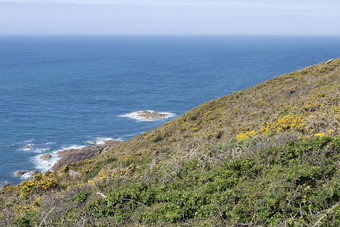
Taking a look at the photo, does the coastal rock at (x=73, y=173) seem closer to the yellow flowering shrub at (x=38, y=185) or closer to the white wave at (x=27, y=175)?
the yellow flowering shrub at (x=38, y=185)

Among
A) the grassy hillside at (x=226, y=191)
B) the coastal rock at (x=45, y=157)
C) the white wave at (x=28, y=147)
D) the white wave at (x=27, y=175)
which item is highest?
the grassy hillside at (x=226, y=191)

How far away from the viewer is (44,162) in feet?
123

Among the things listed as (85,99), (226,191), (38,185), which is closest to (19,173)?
(38,185)

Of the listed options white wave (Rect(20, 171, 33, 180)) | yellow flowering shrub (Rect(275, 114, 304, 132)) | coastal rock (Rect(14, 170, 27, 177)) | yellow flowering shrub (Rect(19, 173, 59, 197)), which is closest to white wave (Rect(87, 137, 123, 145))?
white wave (Rect(20, 171, 33, 180))

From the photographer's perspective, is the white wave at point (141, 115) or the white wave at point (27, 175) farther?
the white wave at point (141, 115)

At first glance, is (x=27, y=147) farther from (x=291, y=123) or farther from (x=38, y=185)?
(x=291, y=123)

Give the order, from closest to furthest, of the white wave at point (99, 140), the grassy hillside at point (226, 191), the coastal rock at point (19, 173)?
the grassy hillside at point (226, 191) < the coastal rock at point (19, 173) < the white wave at point (99, 140)

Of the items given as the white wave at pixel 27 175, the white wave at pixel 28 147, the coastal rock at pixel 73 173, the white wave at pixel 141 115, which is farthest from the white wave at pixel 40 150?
the coastal rock at pixel 73 173

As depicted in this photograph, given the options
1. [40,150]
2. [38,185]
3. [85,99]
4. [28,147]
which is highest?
[38,185]

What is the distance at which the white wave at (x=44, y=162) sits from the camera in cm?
3600

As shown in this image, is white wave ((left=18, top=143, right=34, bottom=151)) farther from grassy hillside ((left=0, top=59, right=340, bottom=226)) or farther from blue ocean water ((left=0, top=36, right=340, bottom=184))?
grassy hillside ((left=0, top=59, right=340, bottom=226))

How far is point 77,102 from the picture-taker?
64.8 metres

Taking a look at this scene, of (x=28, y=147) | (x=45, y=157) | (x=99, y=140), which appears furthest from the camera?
(x=99, y=140)

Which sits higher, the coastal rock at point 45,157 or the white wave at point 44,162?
the coastal rock at point 45,157
